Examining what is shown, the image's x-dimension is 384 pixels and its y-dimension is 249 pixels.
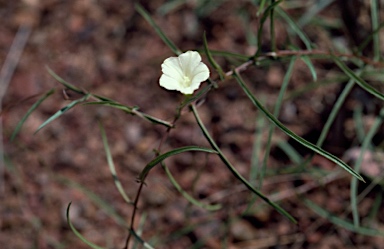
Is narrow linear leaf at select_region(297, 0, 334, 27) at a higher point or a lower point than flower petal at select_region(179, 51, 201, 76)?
higher

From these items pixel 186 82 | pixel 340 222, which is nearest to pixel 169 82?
pixel 186 82

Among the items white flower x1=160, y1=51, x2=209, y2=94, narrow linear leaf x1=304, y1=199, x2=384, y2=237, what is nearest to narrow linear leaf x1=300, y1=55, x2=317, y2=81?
white flower x1=160, y1=51, x2=209, y2=94

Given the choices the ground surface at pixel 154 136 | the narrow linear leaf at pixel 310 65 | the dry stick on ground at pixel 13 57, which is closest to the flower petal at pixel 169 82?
the narrow linear leaf at pixel 310 65

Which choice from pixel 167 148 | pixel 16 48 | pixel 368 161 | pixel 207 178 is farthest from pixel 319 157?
pixel 16 48

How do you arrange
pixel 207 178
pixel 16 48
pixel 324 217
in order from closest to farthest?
pixel 324 217, pixel 207 178, pixel 16 48

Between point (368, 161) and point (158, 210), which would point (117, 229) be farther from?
point (368, 161)

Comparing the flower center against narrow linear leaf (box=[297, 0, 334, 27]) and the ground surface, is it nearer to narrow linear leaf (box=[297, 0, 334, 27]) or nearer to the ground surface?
the ground surface

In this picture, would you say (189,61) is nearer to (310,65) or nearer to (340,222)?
(310,65)
